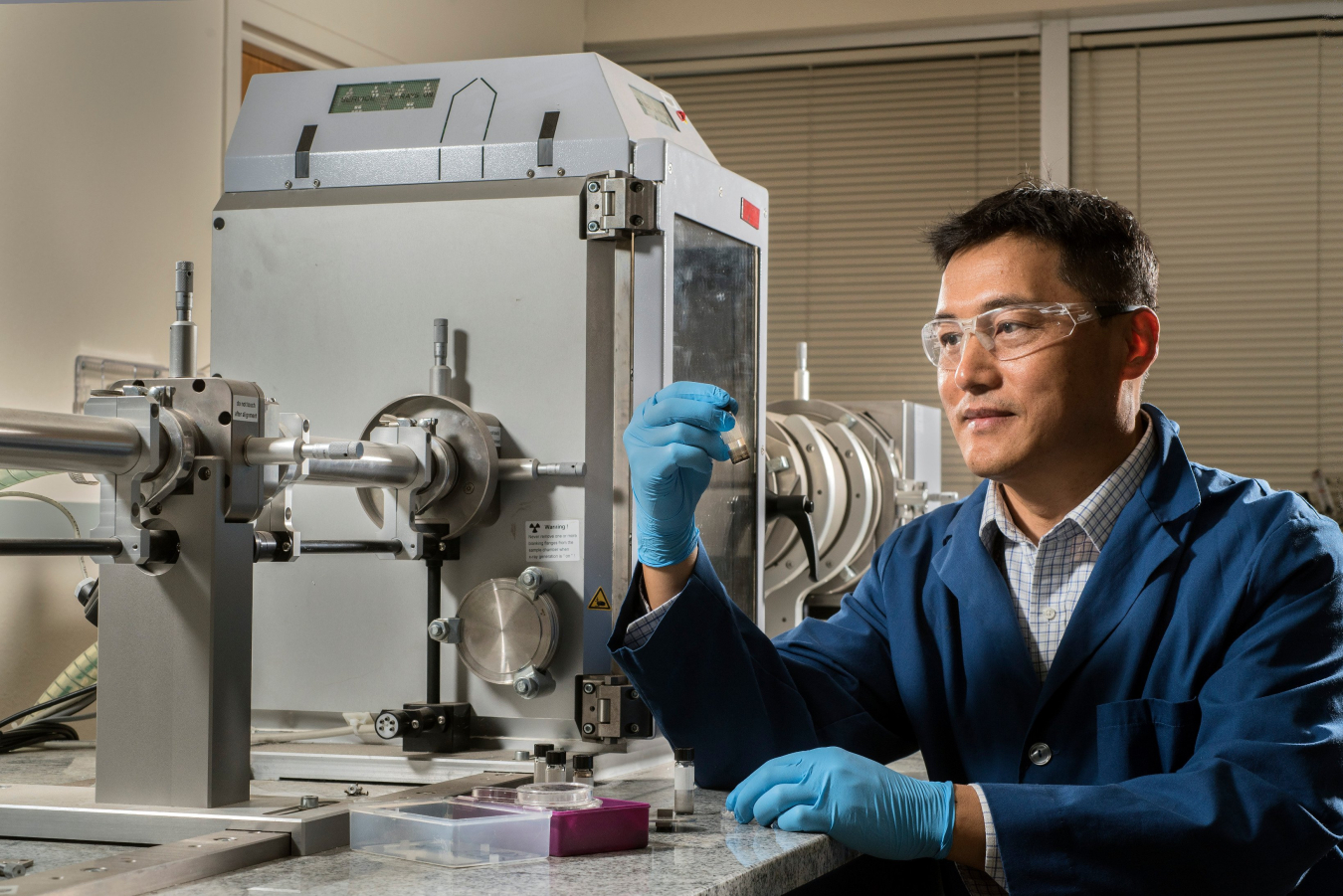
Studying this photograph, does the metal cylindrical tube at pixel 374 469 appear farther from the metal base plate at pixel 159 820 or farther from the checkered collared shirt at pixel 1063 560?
the checkered collared shirt at pixel 1063 560

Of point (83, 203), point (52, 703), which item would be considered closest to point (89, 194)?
point (83, 203)

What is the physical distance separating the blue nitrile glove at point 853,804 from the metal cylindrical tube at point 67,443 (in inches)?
25.4

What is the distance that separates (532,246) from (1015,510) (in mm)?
689

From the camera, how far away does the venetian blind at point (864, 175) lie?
5137mm

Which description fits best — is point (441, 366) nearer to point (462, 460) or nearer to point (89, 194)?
point (462, 460)

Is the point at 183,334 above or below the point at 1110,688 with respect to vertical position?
above

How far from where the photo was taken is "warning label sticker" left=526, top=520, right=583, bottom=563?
1.53 meters

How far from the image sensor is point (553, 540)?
1536 mm

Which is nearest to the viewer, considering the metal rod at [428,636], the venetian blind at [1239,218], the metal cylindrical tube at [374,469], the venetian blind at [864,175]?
the metal cylindrical tube at [374,469]

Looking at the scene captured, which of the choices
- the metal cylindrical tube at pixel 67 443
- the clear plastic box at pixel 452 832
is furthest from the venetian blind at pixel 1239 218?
the metal cylindrical tube at pixel 67 443

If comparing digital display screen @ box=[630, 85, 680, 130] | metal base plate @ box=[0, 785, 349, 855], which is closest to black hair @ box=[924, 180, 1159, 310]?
digital display screen @ box=[630, 85, 680, 130]

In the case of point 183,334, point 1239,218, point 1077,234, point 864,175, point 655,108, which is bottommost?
point 183,334

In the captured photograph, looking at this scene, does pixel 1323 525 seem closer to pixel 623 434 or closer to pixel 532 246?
pixel 623 434

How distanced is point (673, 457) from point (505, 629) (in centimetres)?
33
